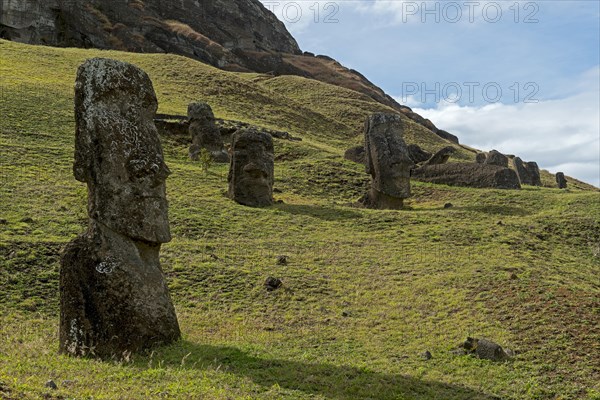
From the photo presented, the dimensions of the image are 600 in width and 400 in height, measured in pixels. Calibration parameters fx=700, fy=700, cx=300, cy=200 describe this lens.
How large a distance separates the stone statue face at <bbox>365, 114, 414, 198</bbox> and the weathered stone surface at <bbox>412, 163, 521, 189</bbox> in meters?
6.58

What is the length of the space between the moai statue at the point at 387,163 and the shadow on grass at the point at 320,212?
2.89 metres

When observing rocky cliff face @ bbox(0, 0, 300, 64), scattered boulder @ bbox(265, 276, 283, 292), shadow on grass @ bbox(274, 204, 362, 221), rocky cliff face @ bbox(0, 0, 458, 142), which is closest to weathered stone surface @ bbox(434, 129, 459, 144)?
rocky cliff face @ bbox(0, 0, 458, 142)

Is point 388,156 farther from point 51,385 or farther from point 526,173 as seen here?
point 51,385

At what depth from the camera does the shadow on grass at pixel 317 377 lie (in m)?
10.2

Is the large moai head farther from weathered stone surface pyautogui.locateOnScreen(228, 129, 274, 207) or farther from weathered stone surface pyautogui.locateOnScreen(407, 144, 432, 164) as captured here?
weathered stone surface pyautogui.locateOnScreen(407, 144, 432, 164)

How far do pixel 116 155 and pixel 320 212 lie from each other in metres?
15.6

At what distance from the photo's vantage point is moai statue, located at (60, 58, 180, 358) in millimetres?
11492

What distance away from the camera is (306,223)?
981 inches

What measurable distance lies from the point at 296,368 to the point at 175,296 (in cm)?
577

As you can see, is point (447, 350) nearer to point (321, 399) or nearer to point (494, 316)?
point (494, 316)

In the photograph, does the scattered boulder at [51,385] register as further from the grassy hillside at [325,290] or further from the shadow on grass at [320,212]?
the shadow on grass at [320,212]

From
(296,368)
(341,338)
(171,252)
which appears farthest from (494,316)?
(171,252)

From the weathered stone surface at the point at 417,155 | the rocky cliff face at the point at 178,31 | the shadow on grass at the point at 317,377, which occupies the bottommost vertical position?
the shadow on grass at the point at 317,377

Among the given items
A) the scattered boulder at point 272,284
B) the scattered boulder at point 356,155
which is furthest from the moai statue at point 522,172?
the scattered boulder at point 272,284
